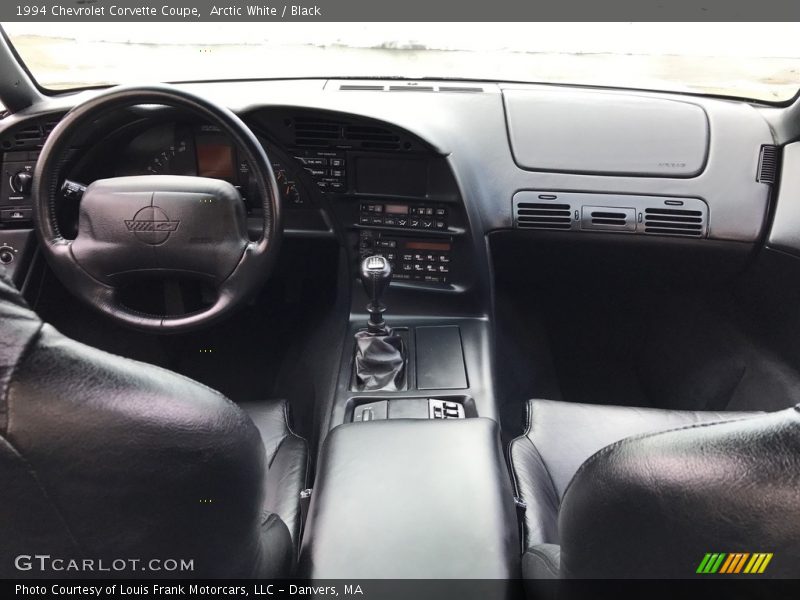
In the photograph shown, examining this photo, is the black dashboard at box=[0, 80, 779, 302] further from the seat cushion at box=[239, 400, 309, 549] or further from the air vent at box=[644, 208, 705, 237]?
the seat cushion at box=[239, 400, 309, 549]

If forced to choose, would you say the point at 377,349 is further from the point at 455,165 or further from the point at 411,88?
the point at 411,88

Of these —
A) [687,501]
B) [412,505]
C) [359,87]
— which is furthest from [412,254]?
[687,501]

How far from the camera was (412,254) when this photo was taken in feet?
6.70

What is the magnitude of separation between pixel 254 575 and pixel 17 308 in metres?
0.48

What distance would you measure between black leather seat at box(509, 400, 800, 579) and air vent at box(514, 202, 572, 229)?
1.31 m

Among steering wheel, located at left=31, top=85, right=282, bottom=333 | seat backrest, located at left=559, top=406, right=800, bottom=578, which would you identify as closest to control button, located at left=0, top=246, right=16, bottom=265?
steering wheel, located at left=31, top=85, right=282, bottom=333

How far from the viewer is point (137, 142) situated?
2.04 metres

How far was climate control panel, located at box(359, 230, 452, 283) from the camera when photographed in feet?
6.63

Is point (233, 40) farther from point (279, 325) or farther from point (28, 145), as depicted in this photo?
point (279, 325)

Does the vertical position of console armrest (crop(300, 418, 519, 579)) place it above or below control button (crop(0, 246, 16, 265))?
below

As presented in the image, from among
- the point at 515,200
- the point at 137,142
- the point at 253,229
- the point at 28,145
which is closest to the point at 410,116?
the point at 515,200

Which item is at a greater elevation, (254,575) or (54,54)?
(54,54)

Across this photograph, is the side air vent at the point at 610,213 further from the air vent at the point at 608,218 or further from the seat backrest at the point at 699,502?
the seat backrest at the point at 699,502

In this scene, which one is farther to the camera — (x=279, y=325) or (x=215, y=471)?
(x=279, y=325)
